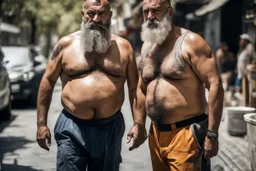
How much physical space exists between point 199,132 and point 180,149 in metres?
0.19

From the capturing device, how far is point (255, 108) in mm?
10477

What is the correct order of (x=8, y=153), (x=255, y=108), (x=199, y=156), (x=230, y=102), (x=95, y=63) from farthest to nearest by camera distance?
1. (x=230, y=102)
2. (x=255, y=108)
3. (x=8, y=153)
4. (x=95, y=63)
5. (x=199, y=156)

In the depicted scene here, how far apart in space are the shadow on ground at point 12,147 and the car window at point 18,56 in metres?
4.86

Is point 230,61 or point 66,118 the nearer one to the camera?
point 66,118

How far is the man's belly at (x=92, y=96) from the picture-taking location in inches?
180

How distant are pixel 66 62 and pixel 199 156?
1.25m

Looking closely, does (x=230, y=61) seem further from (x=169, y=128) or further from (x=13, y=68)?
(x=169, y=128)

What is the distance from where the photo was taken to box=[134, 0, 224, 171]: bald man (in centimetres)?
425

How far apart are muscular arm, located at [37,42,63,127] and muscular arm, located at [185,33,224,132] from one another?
109 cm

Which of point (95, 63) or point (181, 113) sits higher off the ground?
point (95, 63)

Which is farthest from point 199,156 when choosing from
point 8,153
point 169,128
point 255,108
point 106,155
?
point 255,108

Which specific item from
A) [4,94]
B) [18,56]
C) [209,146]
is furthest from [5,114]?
[209,146]

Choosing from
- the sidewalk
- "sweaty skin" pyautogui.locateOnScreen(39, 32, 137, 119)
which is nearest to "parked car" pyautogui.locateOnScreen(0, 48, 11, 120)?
the sidewalk

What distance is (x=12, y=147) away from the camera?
30.5 feet
